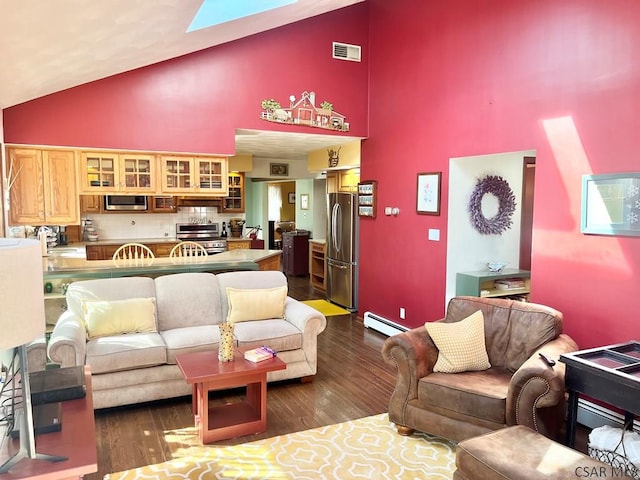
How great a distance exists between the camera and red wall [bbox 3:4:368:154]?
187 inches

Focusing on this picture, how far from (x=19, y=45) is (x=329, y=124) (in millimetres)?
3724

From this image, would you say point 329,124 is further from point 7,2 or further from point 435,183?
point 7,2

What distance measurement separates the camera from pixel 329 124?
5.80m

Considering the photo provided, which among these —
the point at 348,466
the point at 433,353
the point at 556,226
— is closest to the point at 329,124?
the point at 556,226

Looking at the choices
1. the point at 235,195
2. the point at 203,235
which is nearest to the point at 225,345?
the point at 203,235

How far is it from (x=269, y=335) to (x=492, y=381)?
1.86 m

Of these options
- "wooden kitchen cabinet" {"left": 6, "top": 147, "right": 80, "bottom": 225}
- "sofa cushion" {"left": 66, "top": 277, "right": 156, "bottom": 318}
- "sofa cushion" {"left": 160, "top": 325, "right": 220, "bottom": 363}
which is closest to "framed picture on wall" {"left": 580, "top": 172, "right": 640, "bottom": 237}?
"sofa cushion" {"left": 160, "top": 325, "right": 220, "bottom": 363}

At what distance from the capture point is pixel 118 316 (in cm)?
379

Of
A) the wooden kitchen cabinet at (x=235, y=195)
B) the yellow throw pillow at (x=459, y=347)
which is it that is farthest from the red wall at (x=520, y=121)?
the wooden kitchen cabinet at (x=235, y=195)

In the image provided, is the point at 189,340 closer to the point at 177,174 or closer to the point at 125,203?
the point at 177,174

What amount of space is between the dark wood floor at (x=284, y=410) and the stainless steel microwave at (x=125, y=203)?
14.7 ft

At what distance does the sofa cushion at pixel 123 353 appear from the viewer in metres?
3.44

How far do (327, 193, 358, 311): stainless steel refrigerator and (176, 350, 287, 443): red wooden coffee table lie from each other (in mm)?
3499

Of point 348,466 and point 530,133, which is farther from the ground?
point 530,133
